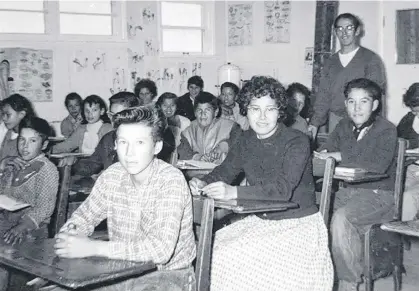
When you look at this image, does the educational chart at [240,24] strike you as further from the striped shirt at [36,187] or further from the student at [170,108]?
the striped shirt at [36,187]

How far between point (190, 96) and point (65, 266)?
5.76 m

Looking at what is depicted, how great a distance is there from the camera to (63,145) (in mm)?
5555

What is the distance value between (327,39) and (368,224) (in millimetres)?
4135

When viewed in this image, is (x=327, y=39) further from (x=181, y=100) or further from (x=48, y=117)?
(x=48, y=117)

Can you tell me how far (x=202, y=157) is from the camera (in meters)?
4.77

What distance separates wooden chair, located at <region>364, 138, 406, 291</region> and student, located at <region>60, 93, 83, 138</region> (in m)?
4.07

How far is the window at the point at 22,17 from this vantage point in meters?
6.25

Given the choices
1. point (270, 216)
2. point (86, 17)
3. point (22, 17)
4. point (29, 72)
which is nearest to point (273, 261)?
point (270, 216)

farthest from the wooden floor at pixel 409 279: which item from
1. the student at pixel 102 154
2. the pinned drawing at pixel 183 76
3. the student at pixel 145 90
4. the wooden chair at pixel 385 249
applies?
the pinned drawing at pixel 183 76

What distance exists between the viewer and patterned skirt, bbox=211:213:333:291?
2.32 m

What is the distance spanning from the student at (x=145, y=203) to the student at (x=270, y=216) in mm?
356

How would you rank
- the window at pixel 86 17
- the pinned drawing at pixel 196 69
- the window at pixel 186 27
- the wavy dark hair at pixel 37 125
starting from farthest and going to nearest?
the pinned drawing at pixel 196 69 → the window at pixel 186 27 → the window at pixel 86 17 → the wavy dark hair at pixel 37 125


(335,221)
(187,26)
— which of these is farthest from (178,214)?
(187,26)

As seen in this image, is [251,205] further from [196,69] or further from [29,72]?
[196,69]
